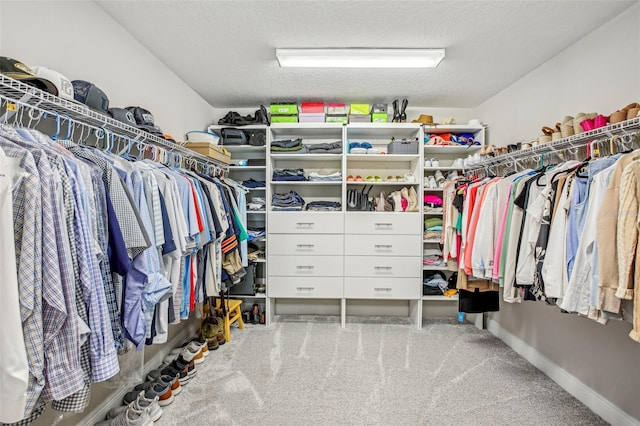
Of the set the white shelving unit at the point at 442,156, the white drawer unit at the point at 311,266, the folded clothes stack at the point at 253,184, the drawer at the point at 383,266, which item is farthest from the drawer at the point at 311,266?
the white shelving unit at the point at 442,156

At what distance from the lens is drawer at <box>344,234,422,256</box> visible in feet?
9.68

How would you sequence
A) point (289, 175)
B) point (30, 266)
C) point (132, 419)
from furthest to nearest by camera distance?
point (289, 175)
point (132, 419)
point (30, 266)

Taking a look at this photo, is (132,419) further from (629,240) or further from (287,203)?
(629,240)

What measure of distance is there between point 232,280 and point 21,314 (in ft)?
5.14

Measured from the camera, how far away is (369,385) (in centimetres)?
198

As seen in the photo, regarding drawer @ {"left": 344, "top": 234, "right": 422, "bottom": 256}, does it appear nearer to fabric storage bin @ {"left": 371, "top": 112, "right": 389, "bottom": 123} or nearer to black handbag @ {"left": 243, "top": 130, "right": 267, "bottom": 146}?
fabric storage bin @ {"left": 371, "top": 112, "right": 389, "bottom": 123}

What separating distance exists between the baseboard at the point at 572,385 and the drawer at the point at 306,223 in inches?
70.7

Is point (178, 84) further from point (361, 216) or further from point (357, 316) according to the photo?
point (357, 316)

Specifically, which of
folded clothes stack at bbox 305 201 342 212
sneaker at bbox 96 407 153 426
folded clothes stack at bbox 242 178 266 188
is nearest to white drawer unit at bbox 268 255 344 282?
folded clothes stack at bbox 305 201 342 212

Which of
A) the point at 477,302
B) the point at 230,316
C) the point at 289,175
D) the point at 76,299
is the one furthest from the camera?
the point at 289,175

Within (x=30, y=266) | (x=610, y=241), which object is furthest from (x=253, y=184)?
(x=610, y=241)

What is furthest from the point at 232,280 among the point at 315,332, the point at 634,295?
the point at 634,295

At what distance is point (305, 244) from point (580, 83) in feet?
8.07

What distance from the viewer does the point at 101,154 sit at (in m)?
1.23
